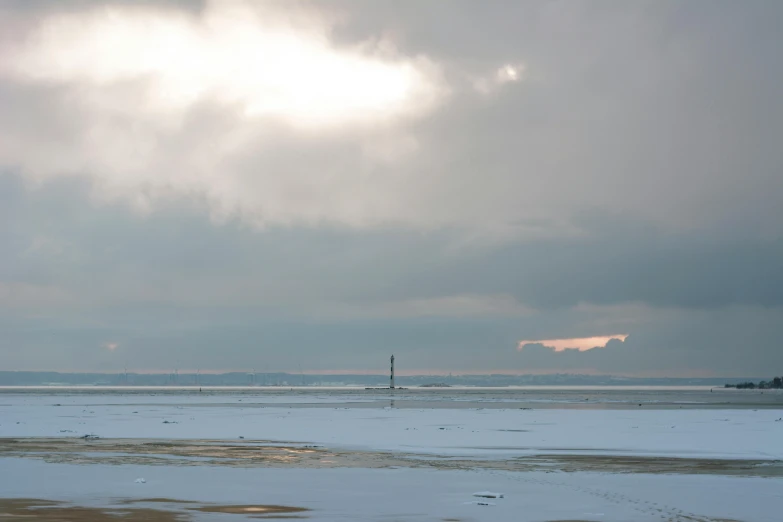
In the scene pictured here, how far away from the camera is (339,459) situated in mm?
43094

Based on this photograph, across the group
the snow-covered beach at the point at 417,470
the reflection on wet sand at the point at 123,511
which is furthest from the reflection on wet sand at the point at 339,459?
the reflection on wet sand at the point at 123,511

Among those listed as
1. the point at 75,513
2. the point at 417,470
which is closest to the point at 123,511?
the point at 75,513

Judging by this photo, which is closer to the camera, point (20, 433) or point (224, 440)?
point (224, 440)

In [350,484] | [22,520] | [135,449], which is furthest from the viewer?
[135,449]

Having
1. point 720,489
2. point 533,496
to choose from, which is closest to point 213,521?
point 533,496

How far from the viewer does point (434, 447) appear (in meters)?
50.6

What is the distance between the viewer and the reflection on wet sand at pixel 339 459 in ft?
128

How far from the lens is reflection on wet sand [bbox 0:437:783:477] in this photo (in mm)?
38994

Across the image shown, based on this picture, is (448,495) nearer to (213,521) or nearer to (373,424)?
(213,521)

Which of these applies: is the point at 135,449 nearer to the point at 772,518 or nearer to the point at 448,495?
the point at 448,495

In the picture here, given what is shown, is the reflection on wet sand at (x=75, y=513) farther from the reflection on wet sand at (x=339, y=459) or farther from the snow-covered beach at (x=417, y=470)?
the reflection on wet sand at (x=339, y=459)

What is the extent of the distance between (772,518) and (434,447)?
27210 mm

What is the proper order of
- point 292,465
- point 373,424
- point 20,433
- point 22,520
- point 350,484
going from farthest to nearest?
point 373,424, point 20,433, point 292,465, point 350,484, point 22,520

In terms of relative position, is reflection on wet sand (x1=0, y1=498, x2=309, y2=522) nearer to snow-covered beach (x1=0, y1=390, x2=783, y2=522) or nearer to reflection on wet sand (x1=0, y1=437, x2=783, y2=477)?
snow-covered beach (x1=0, y1=390, x2=783, y2=522)
